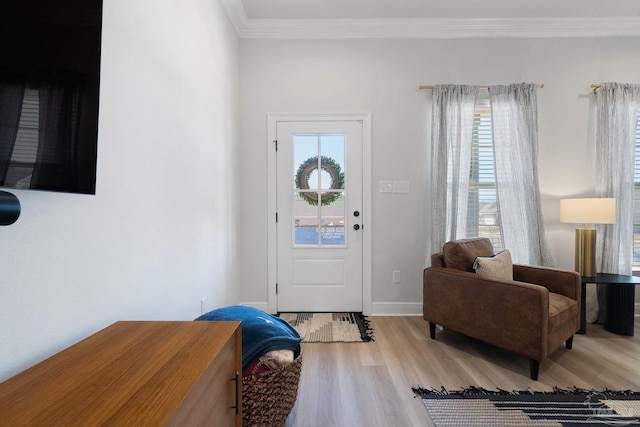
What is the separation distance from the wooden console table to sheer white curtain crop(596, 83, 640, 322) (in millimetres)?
3643

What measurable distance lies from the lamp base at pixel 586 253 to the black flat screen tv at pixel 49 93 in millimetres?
3582

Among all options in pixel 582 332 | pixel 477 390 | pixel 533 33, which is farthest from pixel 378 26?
pixel 582 332

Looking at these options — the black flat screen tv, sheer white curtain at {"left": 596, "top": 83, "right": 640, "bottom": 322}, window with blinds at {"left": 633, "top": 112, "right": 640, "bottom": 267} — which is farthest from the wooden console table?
window with blinds at {"left": 633, "top": 112, "right": 640, "bottom": 267}

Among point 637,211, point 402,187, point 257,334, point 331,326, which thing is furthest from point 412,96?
point 257,334

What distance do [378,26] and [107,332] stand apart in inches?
131

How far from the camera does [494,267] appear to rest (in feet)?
7.32

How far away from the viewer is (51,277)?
916 millimetres

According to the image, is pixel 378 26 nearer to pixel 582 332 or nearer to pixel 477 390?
pixel 477 390

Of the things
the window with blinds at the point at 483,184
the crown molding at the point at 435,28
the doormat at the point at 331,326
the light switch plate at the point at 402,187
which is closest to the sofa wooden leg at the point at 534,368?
the doormat at the point at 331,326

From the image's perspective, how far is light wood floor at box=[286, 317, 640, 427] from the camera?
1602 mm

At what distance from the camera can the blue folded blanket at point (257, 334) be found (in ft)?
4.33

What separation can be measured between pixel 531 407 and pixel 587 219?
184 centimetres

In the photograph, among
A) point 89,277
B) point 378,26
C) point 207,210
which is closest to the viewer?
point 89,277

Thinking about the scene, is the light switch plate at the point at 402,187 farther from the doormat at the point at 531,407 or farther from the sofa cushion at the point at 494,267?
the doormat at the point at 531,407
